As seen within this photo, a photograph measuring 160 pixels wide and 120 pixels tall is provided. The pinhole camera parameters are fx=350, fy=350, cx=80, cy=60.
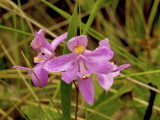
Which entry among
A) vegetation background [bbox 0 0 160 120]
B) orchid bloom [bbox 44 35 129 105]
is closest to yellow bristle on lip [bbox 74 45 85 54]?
orchid bloom [bbox 44 35 129 105]

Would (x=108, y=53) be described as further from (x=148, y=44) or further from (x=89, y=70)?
(x=148, y=44)

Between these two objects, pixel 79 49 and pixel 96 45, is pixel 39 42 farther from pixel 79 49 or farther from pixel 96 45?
pixel 96 45

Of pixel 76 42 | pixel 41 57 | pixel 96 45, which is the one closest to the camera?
pixel 76 42

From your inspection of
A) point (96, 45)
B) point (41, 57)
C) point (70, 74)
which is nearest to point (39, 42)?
point (41, 57)

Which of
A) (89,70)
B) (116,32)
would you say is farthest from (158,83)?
(116,32)

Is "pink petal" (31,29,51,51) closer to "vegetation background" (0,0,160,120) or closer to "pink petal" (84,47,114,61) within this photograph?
"pink petal" (84,47,114,61)

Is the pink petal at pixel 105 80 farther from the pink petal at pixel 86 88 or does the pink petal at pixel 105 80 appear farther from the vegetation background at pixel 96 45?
the vegetation background at pixel 96 45

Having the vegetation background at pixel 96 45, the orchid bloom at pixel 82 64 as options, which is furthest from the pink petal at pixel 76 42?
the vegetation background at pixel 96 45
